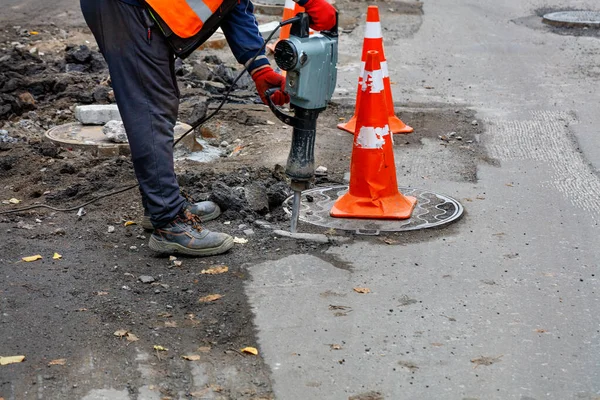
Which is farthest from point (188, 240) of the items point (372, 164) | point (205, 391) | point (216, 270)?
point (205, 391)

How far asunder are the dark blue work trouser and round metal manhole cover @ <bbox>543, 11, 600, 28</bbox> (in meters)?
8.38

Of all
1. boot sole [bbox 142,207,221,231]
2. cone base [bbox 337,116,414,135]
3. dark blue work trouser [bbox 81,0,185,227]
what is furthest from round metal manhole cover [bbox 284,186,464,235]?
cone base [bbox 337,116,414,135]

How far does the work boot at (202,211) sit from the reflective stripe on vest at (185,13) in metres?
1.07

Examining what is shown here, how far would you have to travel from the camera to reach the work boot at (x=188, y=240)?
461 cm

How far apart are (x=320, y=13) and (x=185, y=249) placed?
140 centimetres

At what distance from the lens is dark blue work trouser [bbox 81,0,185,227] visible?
4387 millimetres

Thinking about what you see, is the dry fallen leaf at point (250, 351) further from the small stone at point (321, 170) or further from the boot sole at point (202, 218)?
the small stone at point (321, 170)

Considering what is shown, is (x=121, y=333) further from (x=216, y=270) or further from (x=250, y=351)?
(x=216, y=270)

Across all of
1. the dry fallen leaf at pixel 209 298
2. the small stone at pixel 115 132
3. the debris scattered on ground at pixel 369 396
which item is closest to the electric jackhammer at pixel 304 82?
the dry fallen leaf at pixel 209 298

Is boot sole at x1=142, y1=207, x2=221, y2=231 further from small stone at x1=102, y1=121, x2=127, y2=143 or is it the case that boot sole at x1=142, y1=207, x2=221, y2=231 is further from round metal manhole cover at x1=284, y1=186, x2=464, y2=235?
small stone at x1=102, y1=121, x2=127, y2=143

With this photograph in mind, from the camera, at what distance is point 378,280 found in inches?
171

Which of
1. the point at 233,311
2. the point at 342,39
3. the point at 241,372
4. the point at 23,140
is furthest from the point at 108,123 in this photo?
the point at 342,39

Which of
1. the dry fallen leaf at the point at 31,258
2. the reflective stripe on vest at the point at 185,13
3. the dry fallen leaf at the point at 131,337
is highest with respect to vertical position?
the reflective stripe on vest at the point at 185,13

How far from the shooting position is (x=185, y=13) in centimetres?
438
